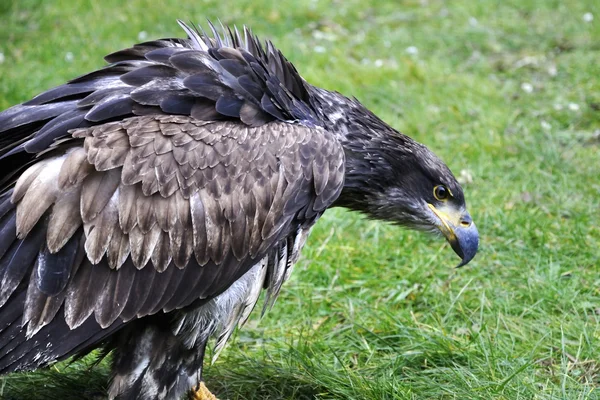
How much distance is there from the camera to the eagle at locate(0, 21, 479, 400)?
3.62 metres

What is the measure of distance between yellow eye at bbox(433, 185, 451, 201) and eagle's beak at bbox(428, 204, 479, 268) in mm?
56

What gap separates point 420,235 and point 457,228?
1.38 m

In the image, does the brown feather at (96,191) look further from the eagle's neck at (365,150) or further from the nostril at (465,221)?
the nostril at (465,221)

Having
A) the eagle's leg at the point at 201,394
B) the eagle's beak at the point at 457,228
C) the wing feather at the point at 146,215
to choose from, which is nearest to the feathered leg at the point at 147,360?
the wing feather at the point at 146,215

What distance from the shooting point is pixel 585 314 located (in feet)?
16.7

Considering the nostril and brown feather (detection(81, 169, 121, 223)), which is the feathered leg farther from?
the nostril

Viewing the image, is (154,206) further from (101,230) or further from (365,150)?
(365,150)

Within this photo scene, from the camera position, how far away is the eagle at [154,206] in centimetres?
362

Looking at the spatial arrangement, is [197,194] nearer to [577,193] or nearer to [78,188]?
[78,188]

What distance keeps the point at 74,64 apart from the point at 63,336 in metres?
5.19

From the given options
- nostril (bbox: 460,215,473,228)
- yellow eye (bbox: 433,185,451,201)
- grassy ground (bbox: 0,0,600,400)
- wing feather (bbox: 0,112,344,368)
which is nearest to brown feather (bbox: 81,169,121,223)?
wing feather (bbox: 0,112,344,368)

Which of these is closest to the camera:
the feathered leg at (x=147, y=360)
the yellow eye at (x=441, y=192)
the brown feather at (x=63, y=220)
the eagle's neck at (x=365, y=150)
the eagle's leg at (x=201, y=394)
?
the brown feather at (x=63, y=220)

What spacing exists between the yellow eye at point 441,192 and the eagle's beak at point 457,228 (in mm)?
56

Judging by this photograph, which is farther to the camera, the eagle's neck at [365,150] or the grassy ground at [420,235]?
the grassy ground at [420,235]
